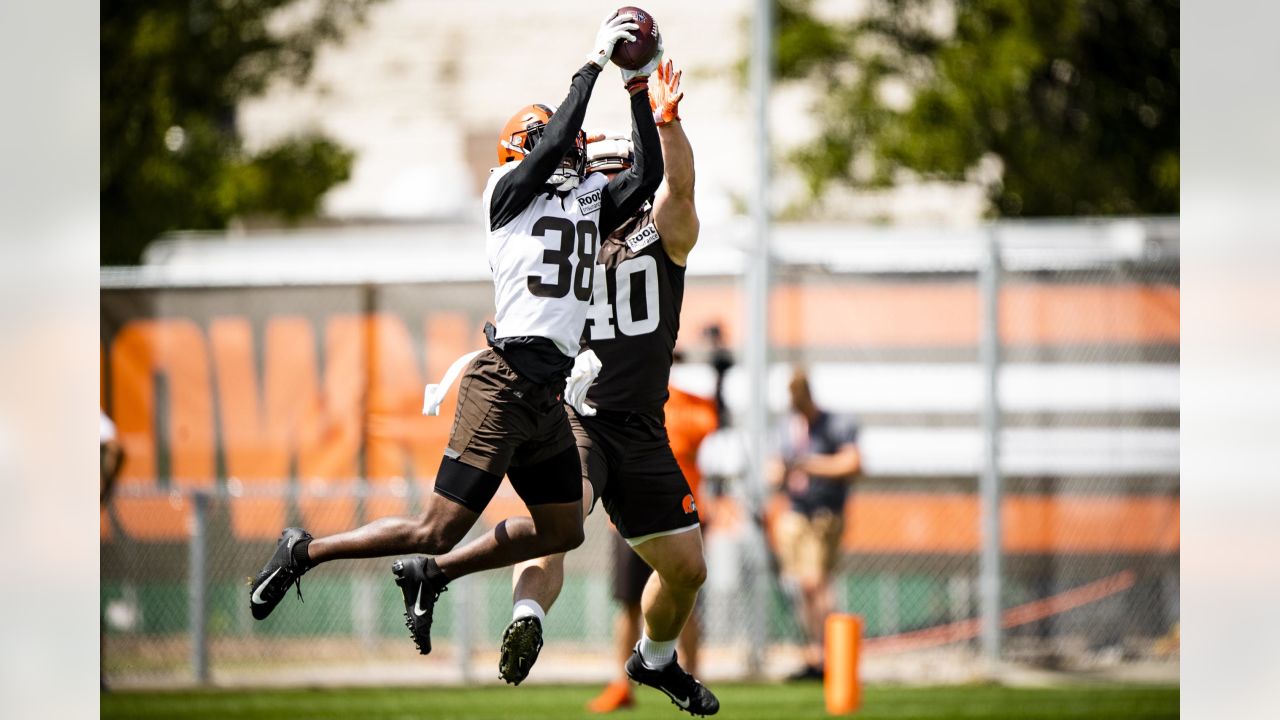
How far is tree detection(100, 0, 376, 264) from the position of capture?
54.1 feet

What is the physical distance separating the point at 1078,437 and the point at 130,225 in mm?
10009

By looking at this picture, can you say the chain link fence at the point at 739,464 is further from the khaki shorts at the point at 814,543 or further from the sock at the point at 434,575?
the sock at the point at 434,575

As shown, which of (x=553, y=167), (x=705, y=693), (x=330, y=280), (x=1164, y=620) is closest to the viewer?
(x=553, y=167)

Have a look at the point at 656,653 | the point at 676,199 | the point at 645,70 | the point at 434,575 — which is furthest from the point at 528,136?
the point at 656,653

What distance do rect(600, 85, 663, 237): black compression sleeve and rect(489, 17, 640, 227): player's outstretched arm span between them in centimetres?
22

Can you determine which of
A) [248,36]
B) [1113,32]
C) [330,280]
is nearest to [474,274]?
[330,280]

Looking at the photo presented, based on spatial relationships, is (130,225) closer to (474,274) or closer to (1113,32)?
(474,274)

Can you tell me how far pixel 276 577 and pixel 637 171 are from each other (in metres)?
1.93

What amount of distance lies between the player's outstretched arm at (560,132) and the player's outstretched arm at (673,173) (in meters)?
0.32

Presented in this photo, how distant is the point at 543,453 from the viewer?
5688 millimetres

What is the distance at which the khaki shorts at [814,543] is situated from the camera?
12211 mm

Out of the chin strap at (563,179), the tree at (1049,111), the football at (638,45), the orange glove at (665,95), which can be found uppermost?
the tree at (1049,111)

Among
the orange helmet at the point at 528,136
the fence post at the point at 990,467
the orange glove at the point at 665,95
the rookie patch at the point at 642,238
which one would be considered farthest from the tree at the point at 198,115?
the orange glove at the point at 665,95

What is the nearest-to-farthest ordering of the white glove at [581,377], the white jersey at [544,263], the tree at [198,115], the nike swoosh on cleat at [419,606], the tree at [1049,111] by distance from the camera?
the white jersey at [544,263]
the nike swoosh on cleat at [419,606]
the white glove at [581,377]
the tree at [1049,111]
the tree at [198,115]
